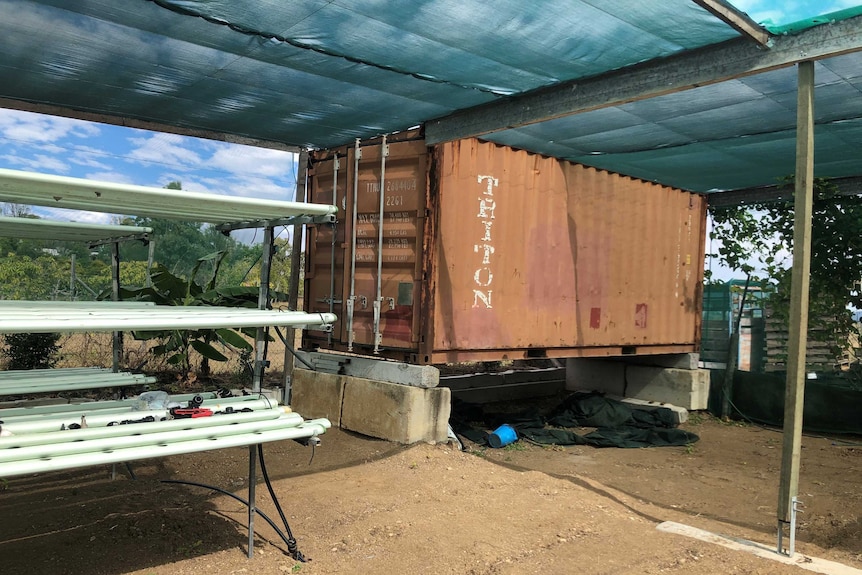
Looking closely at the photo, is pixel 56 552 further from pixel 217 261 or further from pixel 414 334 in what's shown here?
pixel 217 261

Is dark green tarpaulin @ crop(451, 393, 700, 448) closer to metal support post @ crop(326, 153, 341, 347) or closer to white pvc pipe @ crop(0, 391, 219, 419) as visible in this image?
metal support post @ crop(326, 153, 341, 347)

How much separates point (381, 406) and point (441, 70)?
10.7 ft

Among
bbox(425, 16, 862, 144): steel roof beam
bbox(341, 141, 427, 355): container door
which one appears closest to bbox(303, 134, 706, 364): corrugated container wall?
bbox(341, 141, 427, 355): container door

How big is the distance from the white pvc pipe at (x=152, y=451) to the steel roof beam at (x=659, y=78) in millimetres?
3314

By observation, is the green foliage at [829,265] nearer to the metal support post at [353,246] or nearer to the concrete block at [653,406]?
the concrete block at [653,406]

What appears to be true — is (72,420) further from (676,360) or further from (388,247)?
(676,360)

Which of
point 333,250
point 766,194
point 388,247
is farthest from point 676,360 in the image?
point 333,250

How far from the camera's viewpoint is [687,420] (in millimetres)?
9250

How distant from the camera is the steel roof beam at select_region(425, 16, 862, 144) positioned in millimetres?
3961

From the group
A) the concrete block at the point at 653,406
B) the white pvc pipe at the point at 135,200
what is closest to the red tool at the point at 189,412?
the white pvc pipe at the point at 135,200

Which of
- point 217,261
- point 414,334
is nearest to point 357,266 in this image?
point 414,334

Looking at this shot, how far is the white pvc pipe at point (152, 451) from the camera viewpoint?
7.54ft

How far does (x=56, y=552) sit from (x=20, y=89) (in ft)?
13.5

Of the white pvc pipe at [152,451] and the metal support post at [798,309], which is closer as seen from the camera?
the white pvc pipe at [152,451]
